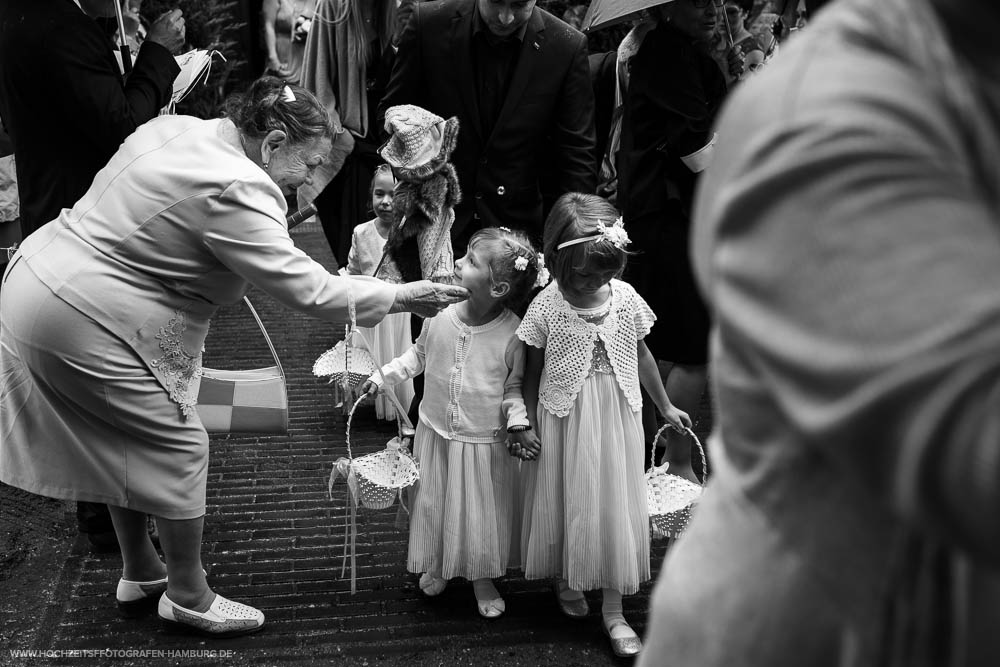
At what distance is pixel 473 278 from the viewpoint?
3.93 metres

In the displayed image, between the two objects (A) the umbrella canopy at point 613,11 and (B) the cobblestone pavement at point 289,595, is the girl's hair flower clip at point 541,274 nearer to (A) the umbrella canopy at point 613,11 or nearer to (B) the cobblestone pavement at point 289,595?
(A) the umbrella canopy at point 613,11

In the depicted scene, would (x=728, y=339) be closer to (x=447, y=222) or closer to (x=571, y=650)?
(x=571, y=650)

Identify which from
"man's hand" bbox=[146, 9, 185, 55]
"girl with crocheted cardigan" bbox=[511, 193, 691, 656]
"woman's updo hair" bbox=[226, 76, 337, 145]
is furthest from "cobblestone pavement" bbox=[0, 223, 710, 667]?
"man's hand" bbox=[146, 9, 185, 55]

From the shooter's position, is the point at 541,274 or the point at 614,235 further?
the point at 541,274

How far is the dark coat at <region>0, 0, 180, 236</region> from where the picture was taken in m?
3.90

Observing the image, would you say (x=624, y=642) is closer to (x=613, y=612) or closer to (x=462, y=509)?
(x=613, y=612)

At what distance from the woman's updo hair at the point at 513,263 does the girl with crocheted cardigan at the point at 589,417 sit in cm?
11

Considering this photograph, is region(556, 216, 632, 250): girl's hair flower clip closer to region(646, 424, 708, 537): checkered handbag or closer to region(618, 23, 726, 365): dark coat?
region(646, 424, 708, 537): checkered handbag

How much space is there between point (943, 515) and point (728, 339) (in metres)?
0.26

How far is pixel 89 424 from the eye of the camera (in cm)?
364

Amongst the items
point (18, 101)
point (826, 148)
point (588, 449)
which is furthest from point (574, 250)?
point (826, 148)

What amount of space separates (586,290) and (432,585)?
4.33 feet

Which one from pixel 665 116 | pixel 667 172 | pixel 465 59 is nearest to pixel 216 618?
pixel 465 59

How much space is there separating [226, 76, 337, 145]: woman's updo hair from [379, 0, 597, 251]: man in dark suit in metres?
1.04
